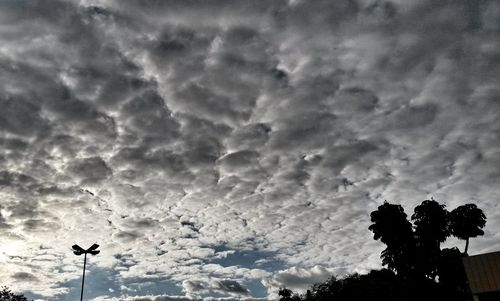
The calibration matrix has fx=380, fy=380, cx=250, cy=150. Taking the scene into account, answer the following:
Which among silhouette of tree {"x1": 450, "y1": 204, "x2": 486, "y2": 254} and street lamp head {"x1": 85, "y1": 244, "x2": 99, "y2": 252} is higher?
silhouette of tree {"x1": 450, "y1": 204, "x2": 486, "y2": 254}

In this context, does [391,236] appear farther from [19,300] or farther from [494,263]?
[19,300]

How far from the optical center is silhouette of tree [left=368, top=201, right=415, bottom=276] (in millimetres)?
55250

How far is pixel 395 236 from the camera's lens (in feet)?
186

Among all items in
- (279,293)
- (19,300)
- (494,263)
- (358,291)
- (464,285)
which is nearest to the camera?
(494,263)

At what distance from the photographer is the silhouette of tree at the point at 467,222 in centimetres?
5419

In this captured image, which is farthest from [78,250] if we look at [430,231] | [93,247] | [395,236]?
[430,231]

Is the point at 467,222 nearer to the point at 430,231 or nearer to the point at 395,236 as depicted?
the point at 430,231

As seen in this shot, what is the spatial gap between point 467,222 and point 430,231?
16.7 feet

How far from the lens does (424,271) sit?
54531 millimetres

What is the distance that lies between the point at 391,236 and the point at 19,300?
59159 millimetres

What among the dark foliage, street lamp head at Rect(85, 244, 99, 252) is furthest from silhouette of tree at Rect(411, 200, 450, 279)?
street lamp head at Rect(85, 244, 99, 252)

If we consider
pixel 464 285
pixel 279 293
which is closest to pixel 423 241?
pixel 464 285

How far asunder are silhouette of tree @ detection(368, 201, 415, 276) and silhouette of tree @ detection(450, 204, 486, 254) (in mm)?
6226

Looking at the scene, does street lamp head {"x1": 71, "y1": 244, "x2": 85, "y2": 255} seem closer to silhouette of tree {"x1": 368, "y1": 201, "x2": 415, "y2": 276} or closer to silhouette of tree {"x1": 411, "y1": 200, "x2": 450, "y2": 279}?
silhouette of tree {"x1": 368, "y1": 201, "x2": 415, "y2": 276}
